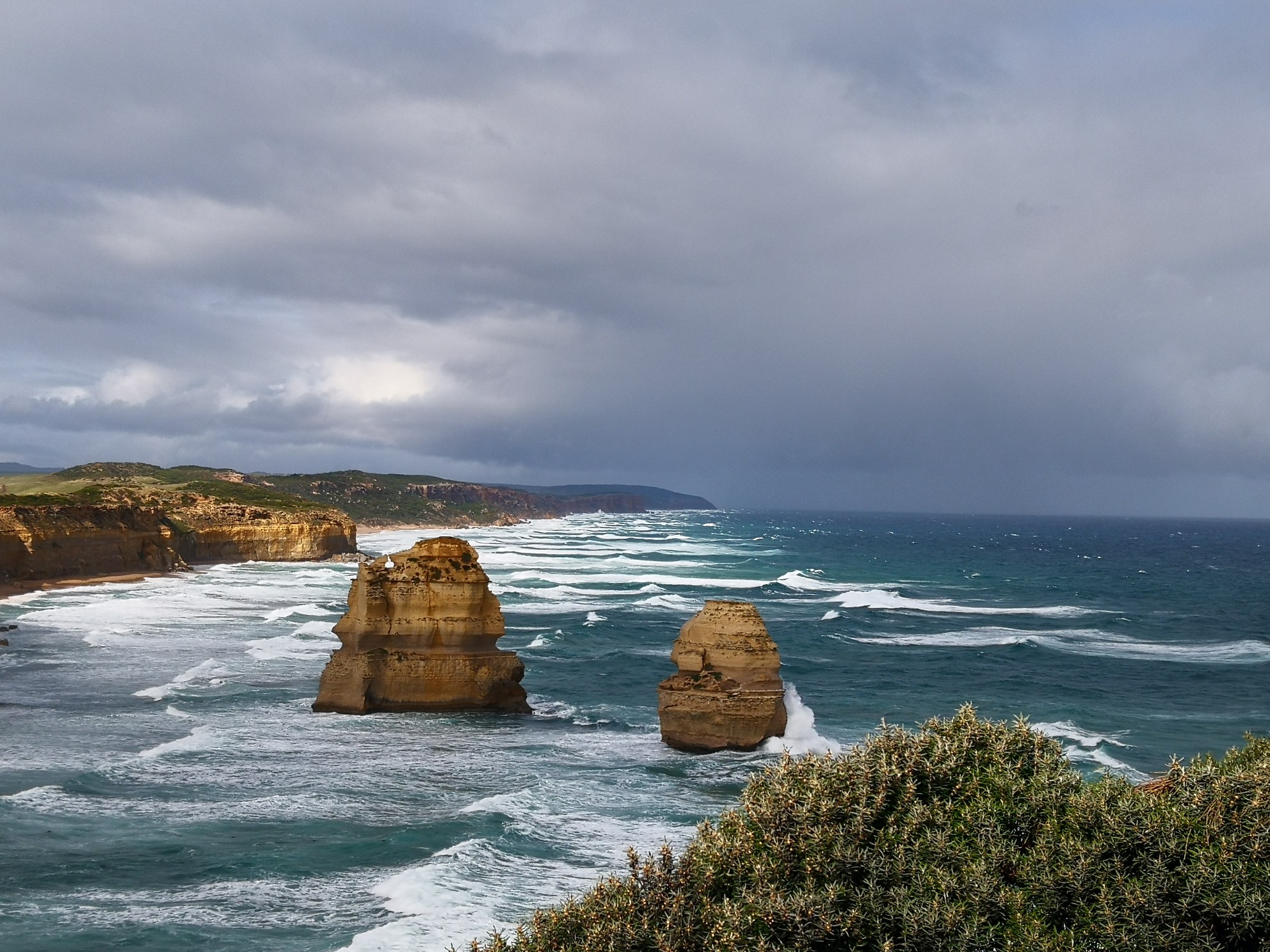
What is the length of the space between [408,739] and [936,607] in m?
53.5

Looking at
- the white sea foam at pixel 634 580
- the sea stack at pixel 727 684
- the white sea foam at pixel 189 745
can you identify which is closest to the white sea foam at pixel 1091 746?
the sea stack at pixel 727 684

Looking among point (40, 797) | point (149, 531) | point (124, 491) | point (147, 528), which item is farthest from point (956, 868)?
point (124, 491)

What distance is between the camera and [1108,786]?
35.4 ft

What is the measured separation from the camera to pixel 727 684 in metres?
26.9

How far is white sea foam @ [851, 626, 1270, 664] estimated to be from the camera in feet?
168

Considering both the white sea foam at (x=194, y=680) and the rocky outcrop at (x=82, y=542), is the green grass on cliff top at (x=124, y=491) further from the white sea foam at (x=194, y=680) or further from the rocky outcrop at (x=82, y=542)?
the white sea foam at (x=194, y=680)

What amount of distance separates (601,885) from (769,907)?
1927 mm

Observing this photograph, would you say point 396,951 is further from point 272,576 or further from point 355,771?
point 272,576

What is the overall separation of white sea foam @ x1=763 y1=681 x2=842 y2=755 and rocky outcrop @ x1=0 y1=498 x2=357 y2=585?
183 feet

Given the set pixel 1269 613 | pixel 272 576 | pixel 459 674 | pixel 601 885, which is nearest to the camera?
pixel 601 885

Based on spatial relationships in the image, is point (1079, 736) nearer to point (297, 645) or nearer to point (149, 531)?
point (297, 645)

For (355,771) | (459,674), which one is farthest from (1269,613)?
(355,771)

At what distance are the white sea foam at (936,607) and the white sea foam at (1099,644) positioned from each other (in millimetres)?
10133

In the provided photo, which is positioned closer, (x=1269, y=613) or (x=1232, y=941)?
(x=1232, y=941)
